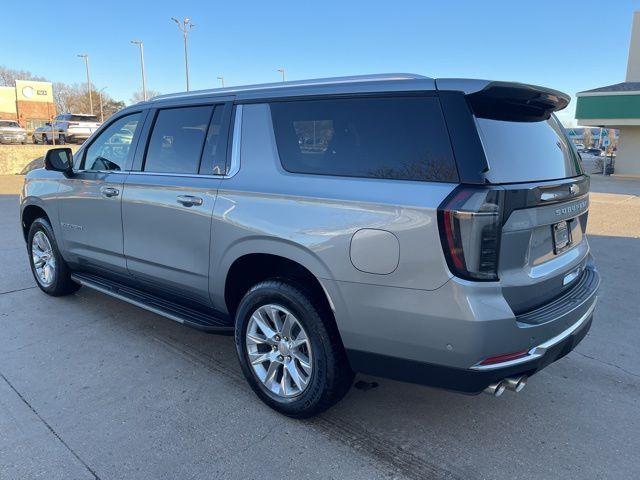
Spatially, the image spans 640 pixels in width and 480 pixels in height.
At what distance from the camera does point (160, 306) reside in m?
3.71

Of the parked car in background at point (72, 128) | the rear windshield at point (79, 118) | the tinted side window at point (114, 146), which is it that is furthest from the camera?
the rear windshield at point (79, 118)

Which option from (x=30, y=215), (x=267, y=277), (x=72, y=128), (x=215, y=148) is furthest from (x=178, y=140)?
(x=72, y=128)

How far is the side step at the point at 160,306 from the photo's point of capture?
3361 mm

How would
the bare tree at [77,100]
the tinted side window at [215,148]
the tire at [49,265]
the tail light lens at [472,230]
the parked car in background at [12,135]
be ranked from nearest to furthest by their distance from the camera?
the tail light lens at [472,230] < the tinted side window at [215,148] < the tire at [49,265] < the parked car in background at [12,135] < the bare tree at [77,100]

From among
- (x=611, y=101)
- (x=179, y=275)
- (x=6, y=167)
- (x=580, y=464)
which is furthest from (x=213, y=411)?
(x=611, y=101)

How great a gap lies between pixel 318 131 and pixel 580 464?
231 centimetres

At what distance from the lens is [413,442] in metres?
2.80

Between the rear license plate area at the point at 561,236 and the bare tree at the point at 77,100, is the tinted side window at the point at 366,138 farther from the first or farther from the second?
the bare tree at the point at 77,100

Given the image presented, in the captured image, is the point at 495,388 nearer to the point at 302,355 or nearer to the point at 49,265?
the point at 302,355

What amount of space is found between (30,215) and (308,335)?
403cm

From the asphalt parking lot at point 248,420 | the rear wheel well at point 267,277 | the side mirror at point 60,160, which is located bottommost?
the asphalt parking lot at point 248,420

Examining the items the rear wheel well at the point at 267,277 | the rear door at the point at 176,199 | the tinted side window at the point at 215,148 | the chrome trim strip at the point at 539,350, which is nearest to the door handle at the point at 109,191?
the rear door at the point at 176,199

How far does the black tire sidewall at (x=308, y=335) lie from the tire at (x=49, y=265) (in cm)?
267

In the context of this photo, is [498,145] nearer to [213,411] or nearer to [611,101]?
[213,411]
